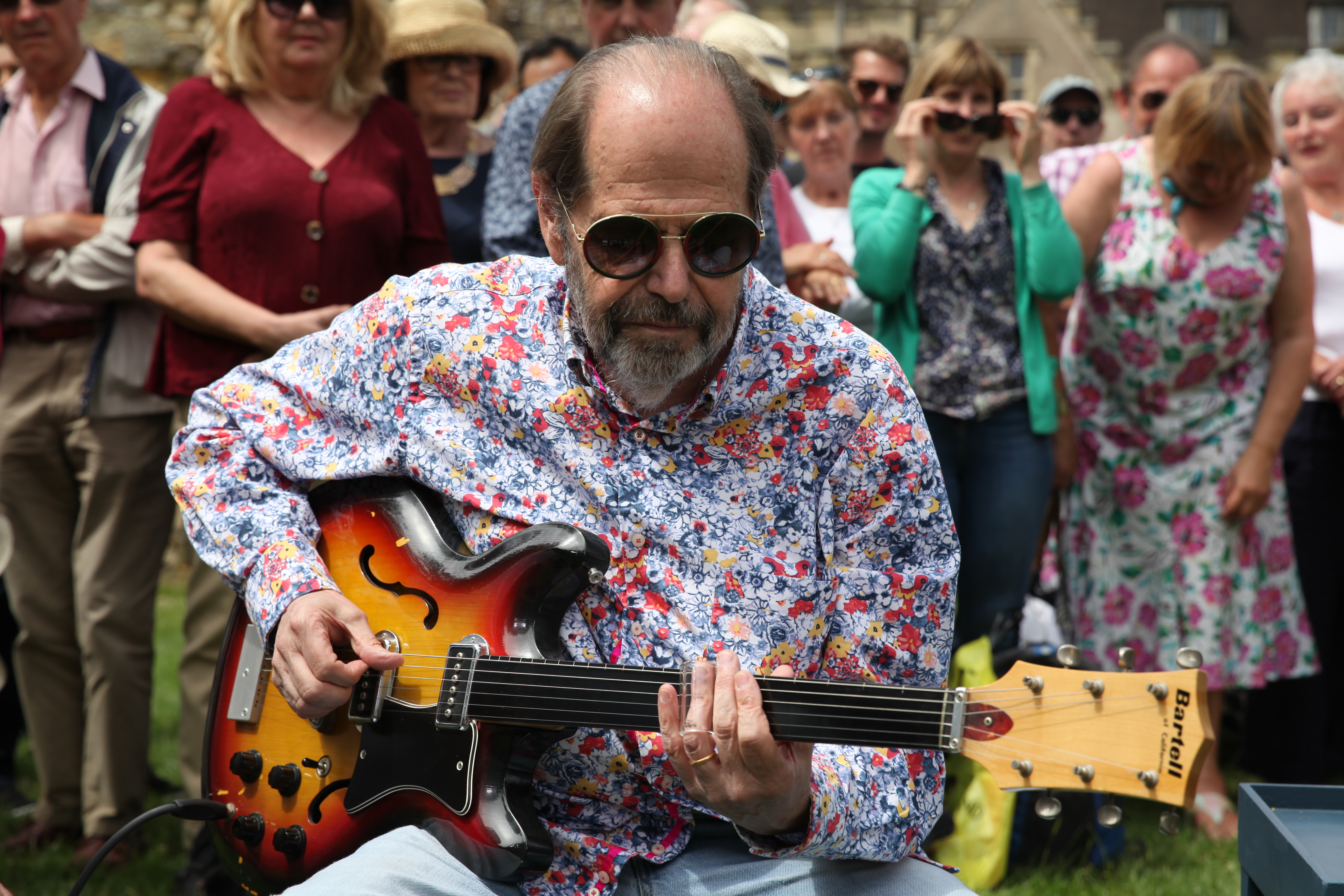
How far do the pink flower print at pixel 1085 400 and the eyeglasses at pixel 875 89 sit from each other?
154cm

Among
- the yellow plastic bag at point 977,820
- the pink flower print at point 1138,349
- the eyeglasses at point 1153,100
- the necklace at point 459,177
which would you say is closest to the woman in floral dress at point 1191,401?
the pink flower print at point 1138,349

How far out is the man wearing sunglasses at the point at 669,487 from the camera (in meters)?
2.04

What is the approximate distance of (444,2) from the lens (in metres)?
4.67

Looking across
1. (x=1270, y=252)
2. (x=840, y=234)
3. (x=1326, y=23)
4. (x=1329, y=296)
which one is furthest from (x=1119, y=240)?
(x=1326, y=23)

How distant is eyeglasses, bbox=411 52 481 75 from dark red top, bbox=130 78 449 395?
970mm

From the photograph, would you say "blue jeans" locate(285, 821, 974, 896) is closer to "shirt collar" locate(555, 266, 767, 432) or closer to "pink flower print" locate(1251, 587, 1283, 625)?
"shirt collar" locate(555, 266, 767, 432)

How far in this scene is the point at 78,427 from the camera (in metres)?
4.07

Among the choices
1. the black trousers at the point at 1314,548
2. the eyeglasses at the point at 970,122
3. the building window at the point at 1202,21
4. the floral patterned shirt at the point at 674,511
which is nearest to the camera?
the floral patterned shirt at the point at 674,511

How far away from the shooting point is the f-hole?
2201mm

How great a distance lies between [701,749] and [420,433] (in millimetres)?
794

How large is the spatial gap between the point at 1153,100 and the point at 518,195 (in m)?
3.18

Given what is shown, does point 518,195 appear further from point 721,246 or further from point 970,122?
point 721,246

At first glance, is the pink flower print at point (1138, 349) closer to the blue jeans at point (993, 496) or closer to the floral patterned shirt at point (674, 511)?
the blue jeans at point (993, 496)

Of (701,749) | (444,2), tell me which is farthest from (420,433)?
(444,2)
